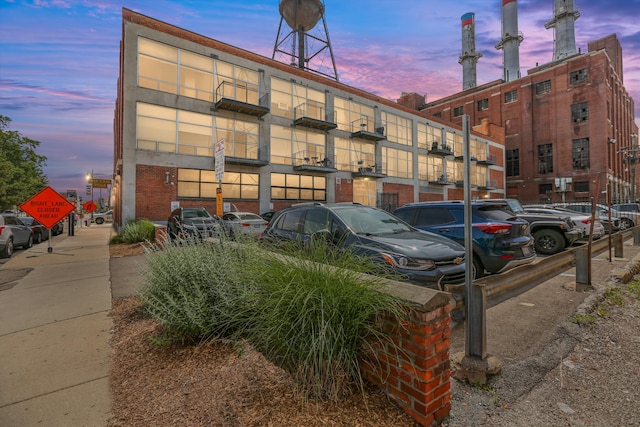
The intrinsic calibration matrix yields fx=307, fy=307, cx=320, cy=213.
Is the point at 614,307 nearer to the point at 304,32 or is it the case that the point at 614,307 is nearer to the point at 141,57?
the point at 141,57

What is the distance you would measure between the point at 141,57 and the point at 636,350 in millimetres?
23847

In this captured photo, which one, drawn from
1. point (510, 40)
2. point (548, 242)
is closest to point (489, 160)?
point (510, 40)

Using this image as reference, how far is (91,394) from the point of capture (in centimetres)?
263

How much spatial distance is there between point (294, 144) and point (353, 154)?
6.78 metres

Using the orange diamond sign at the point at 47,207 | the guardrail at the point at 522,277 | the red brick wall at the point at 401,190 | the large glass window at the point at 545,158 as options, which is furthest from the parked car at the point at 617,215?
the large glass window at the point at 545,158

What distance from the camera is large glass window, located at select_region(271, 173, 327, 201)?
961 inches

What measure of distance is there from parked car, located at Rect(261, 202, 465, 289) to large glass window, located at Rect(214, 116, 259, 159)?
1733 cm

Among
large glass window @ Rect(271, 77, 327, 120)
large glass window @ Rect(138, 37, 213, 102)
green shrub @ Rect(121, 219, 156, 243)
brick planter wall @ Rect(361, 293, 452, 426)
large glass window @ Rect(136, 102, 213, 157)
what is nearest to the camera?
brick planter wall @ Rect(361, 293, 452, 426)

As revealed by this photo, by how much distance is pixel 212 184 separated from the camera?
21359mm

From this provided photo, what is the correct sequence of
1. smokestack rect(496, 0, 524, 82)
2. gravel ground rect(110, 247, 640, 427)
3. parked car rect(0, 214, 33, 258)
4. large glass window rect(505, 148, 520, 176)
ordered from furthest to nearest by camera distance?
smokestack rect(496, 0, 524, 82), large glass window rect(505, 148, 520, 176), parked car rect(0, 214, 33, 258), gravel ground rect(110, 247, 640, 427)

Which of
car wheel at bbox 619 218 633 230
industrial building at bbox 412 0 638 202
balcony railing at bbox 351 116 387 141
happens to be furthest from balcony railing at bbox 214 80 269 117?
industrial building at bbox 412 0 638 202

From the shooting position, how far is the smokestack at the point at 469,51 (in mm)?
55562

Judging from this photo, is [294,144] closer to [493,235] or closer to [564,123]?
[493,235]

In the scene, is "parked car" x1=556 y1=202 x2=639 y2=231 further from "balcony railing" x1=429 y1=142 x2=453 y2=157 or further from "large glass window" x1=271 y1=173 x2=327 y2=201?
"balcony railing" x1=429 y1=142 x2=453 y2=157
